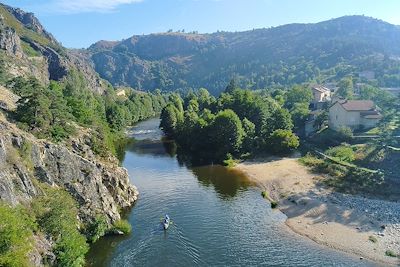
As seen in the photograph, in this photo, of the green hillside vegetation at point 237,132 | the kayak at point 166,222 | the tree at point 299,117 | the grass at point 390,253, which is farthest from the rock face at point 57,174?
the tree at point 299,117

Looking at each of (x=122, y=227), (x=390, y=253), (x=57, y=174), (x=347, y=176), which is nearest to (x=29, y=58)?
(x=57, y=174)

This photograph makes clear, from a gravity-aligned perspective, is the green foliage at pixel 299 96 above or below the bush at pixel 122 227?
above

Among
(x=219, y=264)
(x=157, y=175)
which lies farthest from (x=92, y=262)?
(x=157, y=175)

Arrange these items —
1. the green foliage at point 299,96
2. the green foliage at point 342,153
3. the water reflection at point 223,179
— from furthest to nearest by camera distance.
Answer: the green foliage at point 299,96, the green foliage at point 342,153, the water reflection at point 223,179

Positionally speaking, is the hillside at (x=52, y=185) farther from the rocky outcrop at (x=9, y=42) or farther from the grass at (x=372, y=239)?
the rocky outcrop at (x=9, y=42)

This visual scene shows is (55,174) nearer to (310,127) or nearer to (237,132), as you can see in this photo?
(237,132)

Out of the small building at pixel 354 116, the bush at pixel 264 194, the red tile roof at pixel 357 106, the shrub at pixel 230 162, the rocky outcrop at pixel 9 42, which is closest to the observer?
the bush at pixel 264 194

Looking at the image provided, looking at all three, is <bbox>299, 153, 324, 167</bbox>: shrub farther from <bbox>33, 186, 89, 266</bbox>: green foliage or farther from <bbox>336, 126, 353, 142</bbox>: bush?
<bbox>33, 186, 89, 266</bbox>: green foliage
